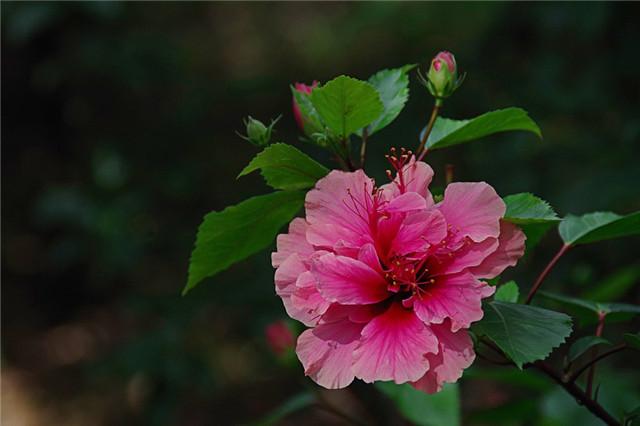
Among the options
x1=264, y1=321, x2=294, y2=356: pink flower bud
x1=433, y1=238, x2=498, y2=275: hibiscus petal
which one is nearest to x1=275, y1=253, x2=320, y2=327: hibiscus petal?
x1=433, y1=238, x2=498, y2=275: hibiscus petal

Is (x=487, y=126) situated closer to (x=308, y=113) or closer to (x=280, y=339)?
(x=308, y=113)

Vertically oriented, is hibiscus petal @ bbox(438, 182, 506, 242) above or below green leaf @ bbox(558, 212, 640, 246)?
above

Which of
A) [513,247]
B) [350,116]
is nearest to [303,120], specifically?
[350,116]

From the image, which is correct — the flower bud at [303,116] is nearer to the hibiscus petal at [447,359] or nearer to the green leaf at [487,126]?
the green leaf at [487,126]

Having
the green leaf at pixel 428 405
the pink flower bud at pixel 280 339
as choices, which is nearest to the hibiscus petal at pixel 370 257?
the green leaf at pixel 428 405

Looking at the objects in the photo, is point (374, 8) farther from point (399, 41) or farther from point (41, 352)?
point (41, 352)

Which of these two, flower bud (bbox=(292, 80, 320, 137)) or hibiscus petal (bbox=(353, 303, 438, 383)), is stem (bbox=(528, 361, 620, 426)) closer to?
hibiscus petal (bbox=(353, 303, 438, 383))

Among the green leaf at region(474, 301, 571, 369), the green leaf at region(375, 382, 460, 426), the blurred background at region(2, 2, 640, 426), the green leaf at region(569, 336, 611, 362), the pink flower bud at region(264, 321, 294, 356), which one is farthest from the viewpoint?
the blurred background at region(2, 2, 640, 426)

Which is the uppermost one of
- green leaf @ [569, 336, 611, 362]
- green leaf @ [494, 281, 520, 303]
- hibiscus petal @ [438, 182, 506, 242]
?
hibiscus petal @ [438, 182, 506, 242]
